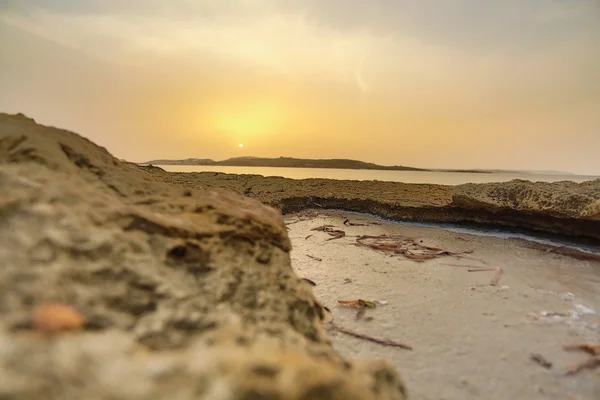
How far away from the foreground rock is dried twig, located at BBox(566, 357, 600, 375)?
2.47 m

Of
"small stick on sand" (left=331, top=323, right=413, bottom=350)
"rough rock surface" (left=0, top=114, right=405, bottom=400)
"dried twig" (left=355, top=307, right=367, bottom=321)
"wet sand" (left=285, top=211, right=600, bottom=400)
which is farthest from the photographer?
"dried twig" (left=355, top=307, right=367, bottom=321)

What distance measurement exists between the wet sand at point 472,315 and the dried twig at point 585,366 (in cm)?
2

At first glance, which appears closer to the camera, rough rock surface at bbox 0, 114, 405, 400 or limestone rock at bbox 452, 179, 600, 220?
rough rock surface at bbox 0, 114, 405, 400

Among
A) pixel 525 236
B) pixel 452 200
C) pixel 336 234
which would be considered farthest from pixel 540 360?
pixel 452 200

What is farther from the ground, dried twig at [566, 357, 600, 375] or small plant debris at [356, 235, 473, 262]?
small plant debris at [356, 235, 473, 262]

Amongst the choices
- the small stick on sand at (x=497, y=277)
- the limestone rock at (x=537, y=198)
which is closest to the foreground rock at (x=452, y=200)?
the limestone rock at (x=537, y=198)

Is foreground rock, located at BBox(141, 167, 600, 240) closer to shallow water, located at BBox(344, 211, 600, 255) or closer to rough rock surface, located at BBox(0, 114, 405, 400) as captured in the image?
shallow water, located at BBox(344, 211, 600, 255)

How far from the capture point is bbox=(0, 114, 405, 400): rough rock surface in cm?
51

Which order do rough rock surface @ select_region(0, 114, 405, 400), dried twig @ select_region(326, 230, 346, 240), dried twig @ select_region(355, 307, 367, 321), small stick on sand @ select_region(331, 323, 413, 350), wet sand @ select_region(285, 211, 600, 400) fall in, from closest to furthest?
rough rock surface @ select_region(0, 114, 405, 400), wet sand @ select_region(285, 211, 600, 400), small stick on sand @ select_region(331, 323, 413, 350), dried twig @ select_region(355, 307, 367, 321), dried twig @ select_region(326, 230, 346, 240)

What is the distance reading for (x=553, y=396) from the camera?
1318 millimetres

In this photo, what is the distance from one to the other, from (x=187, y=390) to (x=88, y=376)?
15 centimetres

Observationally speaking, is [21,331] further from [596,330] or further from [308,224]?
[308,224]

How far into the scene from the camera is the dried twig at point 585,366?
57.8 inches

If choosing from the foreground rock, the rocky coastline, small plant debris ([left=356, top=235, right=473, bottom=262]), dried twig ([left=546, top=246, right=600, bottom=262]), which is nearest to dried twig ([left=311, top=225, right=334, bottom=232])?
small plant debris ([left=356, top=235, right=473, bottom=262])
